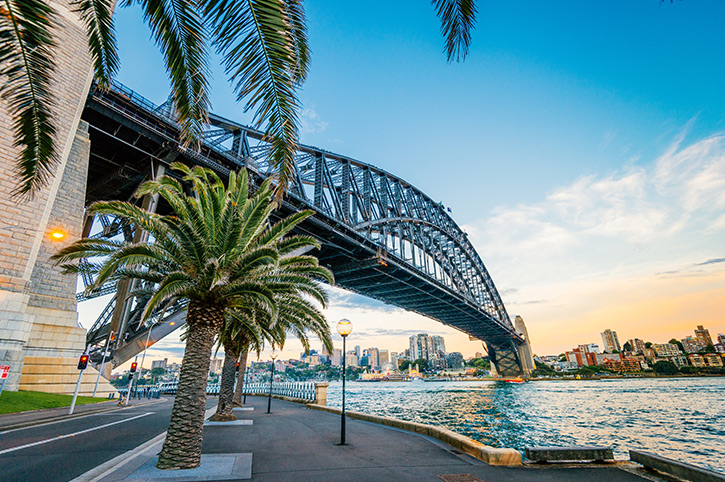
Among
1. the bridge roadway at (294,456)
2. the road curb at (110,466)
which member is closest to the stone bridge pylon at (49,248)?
the bridge roadway at (294,456)

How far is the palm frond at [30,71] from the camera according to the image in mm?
3087

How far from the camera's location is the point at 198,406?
23.5ft

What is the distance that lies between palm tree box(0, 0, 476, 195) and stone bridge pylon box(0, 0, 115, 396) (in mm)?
13925

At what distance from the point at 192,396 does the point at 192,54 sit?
21.2 ft

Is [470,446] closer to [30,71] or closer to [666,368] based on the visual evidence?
[30,71]

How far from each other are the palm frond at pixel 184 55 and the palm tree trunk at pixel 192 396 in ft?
14.4

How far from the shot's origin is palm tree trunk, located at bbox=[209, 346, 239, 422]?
14.3 metres

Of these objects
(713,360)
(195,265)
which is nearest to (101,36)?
(195,265)

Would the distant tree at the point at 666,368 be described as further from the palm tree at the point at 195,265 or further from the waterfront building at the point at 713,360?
the palm tree at the point at 195,265

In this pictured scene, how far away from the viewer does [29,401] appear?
15.2 meters

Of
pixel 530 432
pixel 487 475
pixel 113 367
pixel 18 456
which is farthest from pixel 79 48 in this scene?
pixel 530 432

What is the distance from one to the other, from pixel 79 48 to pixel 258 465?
24377 millimetres

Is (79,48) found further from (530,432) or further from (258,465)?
(530,432)

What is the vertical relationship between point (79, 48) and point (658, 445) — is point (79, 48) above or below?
above
